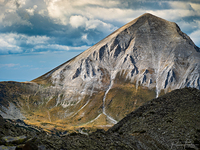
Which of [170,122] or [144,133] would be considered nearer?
[144,133]

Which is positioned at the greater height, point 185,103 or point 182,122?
point 185,103

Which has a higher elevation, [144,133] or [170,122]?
[170,122]

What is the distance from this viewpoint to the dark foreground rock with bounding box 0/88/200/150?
33.2 meters

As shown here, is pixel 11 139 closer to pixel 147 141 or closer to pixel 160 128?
pixel 147 141

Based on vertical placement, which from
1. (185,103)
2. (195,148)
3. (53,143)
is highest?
(185,103)

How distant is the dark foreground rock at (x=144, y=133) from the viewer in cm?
3323

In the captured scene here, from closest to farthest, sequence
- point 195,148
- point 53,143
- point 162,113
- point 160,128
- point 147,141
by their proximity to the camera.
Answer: point 53,143, point 195,148, point 147,141, point 160,128, point 162,113

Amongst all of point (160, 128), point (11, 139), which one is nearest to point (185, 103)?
point (160, 128)

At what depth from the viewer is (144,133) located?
5325 cm

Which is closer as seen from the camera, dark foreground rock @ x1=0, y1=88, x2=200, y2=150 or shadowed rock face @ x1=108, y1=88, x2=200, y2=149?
dark foreground rock @ x1=0, y1=88, x2=200, y2=150

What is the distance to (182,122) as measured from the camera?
55188 millimetres

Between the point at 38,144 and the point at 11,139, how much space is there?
4.09m

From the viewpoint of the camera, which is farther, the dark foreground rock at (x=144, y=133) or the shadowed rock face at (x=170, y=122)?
the shadowed rock face at (x=170, y=122)

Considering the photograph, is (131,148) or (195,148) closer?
(131,148)
